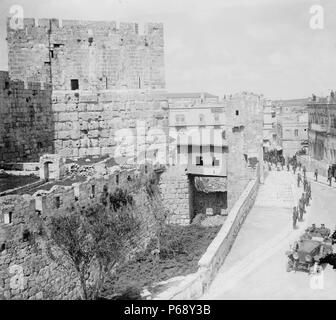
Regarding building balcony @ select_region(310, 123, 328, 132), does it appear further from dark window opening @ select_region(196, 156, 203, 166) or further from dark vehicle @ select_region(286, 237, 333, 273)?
dark vehicle @ select_region(286, 237, 333, 273)

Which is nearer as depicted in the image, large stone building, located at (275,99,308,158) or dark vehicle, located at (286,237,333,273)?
dark vehicle, located at (286,237,333,273)

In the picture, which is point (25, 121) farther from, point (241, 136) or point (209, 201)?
point (209, 201)

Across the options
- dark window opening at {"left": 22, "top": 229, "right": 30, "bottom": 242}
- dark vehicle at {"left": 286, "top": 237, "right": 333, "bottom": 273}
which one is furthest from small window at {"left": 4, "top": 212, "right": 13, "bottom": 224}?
dark vehicle at {"left": 286, "top": 237, "right": 333, "bottom": 273}

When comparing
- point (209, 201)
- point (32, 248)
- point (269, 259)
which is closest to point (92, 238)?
point (32, 248)

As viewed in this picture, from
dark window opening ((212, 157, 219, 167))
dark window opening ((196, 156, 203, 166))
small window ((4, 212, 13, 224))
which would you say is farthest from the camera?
dark window opening ((196, 156, 203, 166))

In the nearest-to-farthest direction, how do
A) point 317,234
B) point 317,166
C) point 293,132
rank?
point 317,234, point 317,166, point 293,132

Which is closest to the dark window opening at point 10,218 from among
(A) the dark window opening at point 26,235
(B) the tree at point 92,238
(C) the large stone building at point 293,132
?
(A) the dark window opening at point 26,235

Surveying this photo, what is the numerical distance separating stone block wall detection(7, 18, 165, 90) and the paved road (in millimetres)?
6689

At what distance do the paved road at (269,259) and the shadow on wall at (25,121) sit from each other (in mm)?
7520

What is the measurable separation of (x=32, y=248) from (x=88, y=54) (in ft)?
32.3

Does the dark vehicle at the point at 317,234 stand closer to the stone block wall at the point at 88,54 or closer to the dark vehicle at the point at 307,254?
the dark vehicle at the point at 307,254

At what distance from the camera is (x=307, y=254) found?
10992 millimetres

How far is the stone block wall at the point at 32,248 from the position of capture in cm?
990

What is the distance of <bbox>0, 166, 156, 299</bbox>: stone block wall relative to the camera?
9898mm
